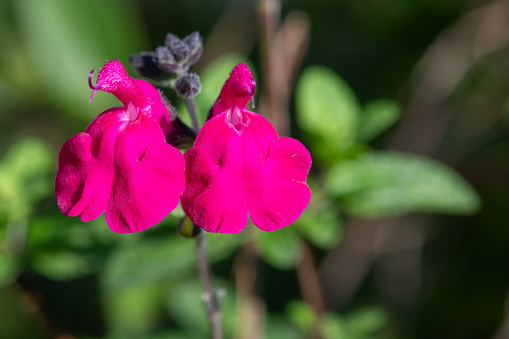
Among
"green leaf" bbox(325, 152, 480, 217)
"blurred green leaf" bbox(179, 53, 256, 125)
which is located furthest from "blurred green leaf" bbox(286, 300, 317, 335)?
"blurred green leaf" bbox(179, 53, 256, 125)

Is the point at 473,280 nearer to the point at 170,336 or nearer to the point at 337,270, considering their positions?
the point at 337,270

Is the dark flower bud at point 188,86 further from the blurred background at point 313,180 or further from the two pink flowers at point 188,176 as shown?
the blurred background at point 313,180

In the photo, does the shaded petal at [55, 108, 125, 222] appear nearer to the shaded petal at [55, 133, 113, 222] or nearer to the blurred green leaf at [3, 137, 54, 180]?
the shaded petal at [55, 133, 113, 222]

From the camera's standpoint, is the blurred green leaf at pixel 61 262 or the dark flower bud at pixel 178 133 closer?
the dark flower bud at pixel 178 133

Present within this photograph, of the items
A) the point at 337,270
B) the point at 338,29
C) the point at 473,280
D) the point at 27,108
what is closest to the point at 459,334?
the point at 473,280

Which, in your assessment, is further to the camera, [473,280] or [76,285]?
[76,285]

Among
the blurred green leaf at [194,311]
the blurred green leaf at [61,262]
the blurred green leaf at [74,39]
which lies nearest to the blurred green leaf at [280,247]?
the blurred green leaf at [61,262]

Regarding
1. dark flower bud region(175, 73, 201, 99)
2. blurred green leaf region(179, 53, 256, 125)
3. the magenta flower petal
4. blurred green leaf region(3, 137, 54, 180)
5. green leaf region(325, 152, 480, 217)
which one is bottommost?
green leaf region(325, 152, 480, 217)
